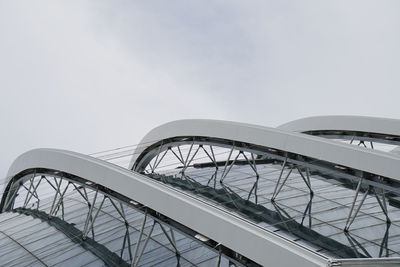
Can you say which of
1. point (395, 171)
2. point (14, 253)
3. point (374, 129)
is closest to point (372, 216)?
point (395, 171)

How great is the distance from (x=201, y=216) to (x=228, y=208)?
895 centimetres

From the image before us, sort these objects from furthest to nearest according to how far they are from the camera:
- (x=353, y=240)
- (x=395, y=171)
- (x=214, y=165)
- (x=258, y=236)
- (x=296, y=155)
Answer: (x=214, y=165) < (x=296, y=155) < (x=353, y=240) < (x=395, y=171) < (x=258, y=236)

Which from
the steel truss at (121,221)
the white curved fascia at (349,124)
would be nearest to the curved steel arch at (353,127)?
the white curved fascia at (349,124)

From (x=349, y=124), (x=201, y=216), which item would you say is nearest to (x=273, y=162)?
(x=349, y=124)

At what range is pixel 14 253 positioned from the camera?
18.8 m

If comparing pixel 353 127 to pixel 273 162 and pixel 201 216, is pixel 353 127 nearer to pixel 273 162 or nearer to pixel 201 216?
pixel 273 162

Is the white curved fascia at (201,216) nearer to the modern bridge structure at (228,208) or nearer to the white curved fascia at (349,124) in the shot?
the modern bridge structure at (228,208)

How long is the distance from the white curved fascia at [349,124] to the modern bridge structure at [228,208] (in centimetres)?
7

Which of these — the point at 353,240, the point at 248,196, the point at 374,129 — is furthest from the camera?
the point at 374,129

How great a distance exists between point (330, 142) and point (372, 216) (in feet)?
10.7

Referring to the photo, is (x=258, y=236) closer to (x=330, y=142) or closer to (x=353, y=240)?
(x=353, y=240)

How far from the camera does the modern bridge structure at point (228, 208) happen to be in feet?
39.3

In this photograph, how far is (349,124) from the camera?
27062 millimetres

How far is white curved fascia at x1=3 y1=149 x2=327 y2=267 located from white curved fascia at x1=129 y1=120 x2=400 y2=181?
661 cm
